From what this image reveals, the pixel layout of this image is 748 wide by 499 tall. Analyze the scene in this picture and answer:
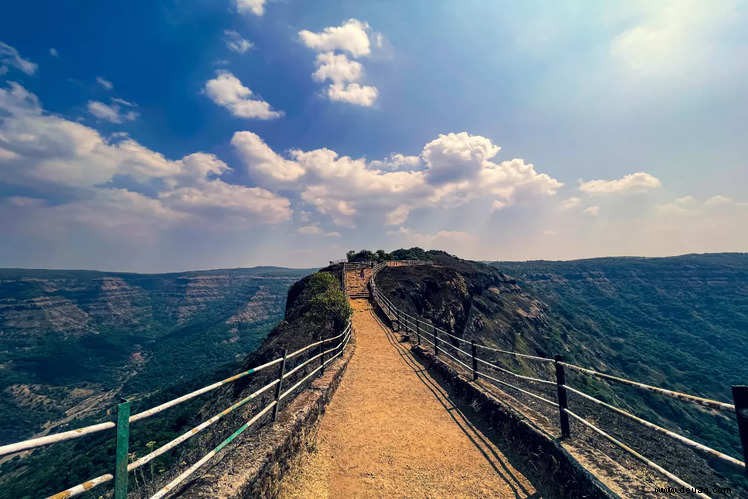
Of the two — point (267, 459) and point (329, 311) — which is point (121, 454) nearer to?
point (267, 459)

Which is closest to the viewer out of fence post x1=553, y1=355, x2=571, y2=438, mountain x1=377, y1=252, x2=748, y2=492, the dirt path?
the dirt path

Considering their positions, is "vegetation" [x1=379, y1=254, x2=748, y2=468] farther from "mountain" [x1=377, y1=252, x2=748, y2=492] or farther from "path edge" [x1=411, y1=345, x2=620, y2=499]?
"path edge" [x1=411, y1=345, x2=620, y2=499]

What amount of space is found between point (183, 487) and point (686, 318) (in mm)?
246110

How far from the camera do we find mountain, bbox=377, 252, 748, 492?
41.2 metres

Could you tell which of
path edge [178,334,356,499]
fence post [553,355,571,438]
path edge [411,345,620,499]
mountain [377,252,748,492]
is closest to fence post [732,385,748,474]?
path edge [411,345,620,499]

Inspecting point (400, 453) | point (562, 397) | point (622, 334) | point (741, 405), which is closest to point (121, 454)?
point (400, 453)

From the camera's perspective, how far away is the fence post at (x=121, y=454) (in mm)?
2590

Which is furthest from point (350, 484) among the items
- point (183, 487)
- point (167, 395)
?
point (167, 395)

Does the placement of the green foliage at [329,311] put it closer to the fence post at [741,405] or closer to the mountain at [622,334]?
the mountain at [622,334]

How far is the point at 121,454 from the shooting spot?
8.77 ft

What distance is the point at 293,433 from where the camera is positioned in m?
5.41

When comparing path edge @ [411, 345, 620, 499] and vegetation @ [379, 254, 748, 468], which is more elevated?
path edge @ [411, 345, 620, 499]

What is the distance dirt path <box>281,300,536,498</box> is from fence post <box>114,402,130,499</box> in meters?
2.70

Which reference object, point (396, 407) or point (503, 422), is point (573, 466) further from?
point (396, 407)
